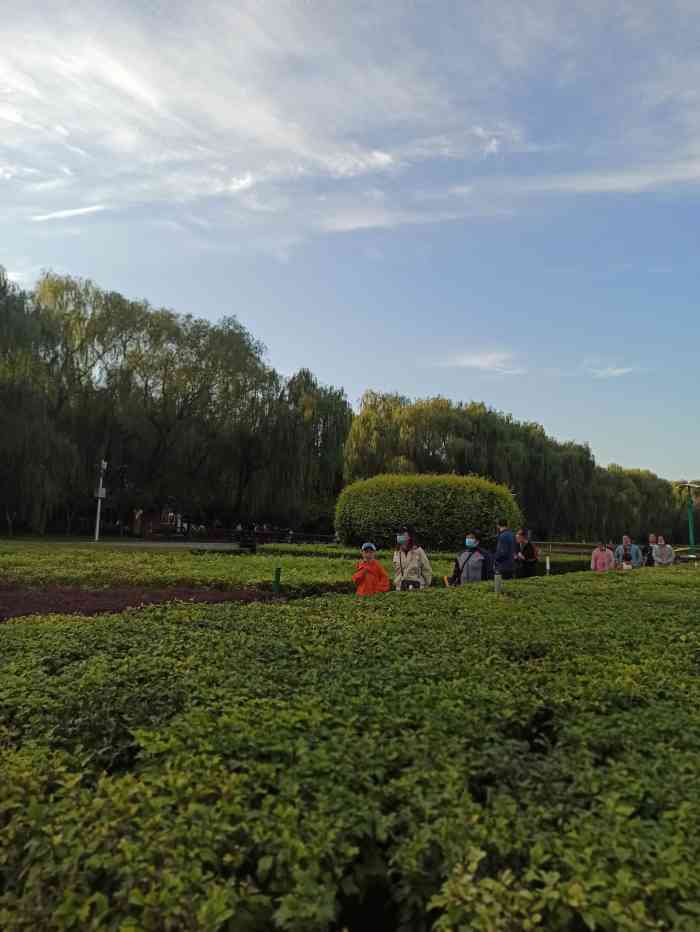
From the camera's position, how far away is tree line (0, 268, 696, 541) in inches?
958

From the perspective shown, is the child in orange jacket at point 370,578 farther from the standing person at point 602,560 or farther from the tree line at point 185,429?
the tree line at point 185,429

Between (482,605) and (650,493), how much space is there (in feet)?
159

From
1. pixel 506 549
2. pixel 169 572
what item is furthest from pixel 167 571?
pixel 506 549

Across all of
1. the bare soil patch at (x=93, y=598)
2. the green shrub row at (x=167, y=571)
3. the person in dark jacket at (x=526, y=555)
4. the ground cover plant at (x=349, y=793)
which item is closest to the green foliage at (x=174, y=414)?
the green shrub row at (x=167, y=571)

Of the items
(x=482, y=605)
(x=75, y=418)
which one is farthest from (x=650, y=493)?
(x=482, y=605)

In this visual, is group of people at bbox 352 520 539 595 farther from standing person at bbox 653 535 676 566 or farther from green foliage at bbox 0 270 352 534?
green foliage at bbox 0 270 352 534

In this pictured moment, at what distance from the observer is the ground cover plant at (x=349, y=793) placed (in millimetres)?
1989

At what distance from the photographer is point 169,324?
104 ft

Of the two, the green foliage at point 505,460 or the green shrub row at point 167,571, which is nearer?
the green shrub row at point 167,571

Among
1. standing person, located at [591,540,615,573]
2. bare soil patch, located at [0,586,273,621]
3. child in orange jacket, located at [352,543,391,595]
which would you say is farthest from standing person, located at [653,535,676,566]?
bare soil patch, located at [0,586,273,621]

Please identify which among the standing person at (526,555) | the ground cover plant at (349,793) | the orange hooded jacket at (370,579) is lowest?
the ground cover plant at (349,793)

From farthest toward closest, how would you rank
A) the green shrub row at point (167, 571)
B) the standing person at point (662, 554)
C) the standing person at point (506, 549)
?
the standing person at point (662, 554) → the green shrub row at point (167, 571) → the standing person at point (506, 549)

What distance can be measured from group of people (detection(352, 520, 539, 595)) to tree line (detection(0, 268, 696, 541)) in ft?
55.6

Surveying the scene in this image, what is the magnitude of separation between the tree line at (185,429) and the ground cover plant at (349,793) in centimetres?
2171
